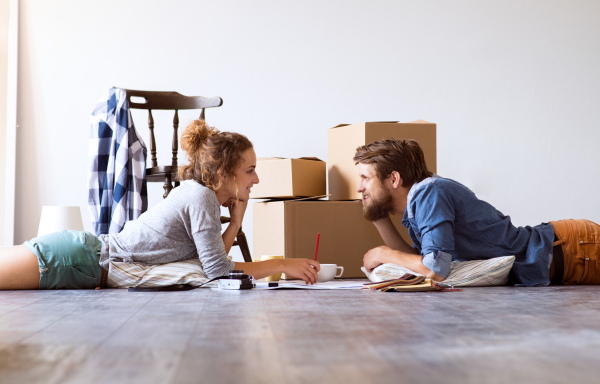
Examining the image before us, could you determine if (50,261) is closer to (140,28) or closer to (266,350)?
(266,350)

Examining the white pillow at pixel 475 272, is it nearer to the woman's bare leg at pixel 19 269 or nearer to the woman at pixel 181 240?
the woman at pixel 181 240

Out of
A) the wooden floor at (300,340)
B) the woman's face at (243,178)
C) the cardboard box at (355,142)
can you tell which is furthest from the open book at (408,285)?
the cardboard box at (355,142)

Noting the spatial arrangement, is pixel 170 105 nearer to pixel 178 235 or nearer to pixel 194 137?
pixel 194 137

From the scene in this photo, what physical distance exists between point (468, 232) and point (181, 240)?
87 centimetres

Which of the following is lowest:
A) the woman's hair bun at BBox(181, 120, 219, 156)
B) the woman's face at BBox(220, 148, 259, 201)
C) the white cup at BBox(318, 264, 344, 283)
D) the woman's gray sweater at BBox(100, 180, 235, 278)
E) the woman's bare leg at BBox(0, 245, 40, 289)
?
the white cup at BBox(318, 264, 344, 283)

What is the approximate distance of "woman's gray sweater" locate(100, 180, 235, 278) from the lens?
1577 mm

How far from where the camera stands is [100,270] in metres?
1.60

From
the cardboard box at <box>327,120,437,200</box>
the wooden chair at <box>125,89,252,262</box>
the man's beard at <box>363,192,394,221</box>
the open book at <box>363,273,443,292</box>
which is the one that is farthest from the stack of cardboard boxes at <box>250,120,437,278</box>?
the open book at <box>363,273,443,292</box>

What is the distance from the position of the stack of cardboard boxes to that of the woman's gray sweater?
53cm

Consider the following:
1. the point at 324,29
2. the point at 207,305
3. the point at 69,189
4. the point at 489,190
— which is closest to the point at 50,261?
the point at 207,305

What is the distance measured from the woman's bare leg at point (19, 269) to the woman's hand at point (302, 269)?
2.27 ft

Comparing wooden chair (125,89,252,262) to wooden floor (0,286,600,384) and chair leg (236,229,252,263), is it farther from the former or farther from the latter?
wooden floor (0,286,600,384)

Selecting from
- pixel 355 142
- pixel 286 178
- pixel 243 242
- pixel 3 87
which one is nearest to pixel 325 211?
pixel 286 178

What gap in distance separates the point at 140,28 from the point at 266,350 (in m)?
2.82
